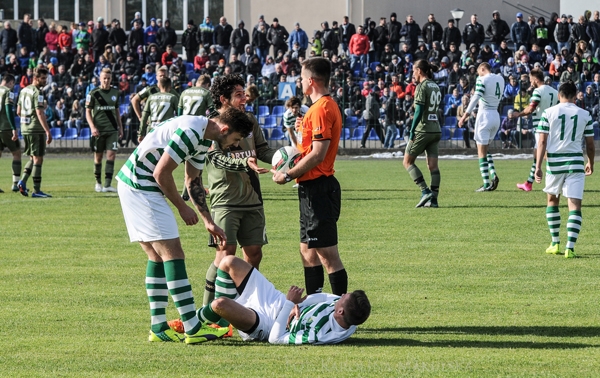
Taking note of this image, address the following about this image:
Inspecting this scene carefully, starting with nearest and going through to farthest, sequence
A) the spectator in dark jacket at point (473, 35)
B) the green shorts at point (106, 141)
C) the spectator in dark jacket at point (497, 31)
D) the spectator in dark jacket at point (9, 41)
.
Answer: the green shorts at point (106, 141), the spectator in dark jacket at point (473, 35), the spectator in dark jacket at point (497, 31), the spectator in dark jacket at point (9, 41)

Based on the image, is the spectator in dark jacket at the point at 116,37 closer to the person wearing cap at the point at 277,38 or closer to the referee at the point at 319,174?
the person wearing cap at the point at 277,38

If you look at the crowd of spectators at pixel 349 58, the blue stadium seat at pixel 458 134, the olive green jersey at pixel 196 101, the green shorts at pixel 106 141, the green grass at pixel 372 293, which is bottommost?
the green grass at pixel 372 293

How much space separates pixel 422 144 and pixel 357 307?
9.45m

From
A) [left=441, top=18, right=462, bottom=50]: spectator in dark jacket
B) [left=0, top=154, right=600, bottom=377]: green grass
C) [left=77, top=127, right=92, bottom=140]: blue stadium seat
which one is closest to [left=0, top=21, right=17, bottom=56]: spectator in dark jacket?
[left=77, top=127, right=92, bottom=140]: blue stadium seat

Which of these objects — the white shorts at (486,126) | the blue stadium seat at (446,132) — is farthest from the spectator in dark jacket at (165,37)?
the white shorts at (486,126)

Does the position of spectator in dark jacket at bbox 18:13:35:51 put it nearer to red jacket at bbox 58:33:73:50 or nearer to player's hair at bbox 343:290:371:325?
red jacket at bbox 58:33:73:50

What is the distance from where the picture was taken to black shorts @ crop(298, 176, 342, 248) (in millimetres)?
7629

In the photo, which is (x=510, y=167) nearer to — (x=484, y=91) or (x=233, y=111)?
(x=484, y=91)

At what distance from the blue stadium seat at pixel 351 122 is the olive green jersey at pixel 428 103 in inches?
630

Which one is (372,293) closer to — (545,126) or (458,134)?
(545,126)

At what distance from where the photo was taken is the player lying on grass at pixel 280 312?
693cm

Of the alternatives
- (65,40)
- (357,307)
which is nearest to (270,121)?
(65,40)

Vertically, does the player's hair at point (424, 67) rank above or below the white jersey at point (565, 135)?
above

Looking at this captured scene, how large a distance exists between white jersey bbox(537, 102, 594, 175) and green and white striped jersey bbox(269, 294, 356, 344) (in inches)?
188
